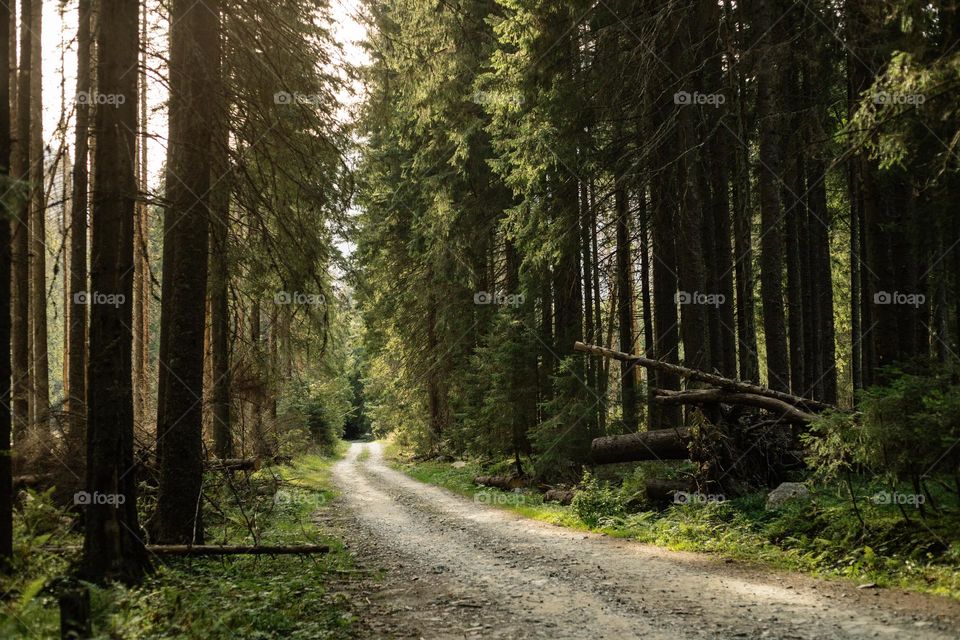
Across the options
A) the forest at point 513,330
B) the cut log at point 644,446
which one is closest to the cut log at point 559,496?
the forest at point 513,330

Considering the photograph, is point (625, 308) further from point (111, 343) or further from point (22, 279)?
point (22, 279)

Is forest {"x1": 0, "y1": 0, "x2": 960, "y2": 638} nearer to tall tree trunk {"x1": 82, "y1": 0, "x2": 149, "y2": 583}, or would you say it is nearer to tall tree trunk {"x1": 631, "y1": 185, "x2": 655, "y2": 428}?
tall tree trunk {"x1": 82, "y1": 0, "x2": 149, "y2": 583}

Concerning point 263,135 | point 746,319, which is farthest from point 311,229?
point 746,319

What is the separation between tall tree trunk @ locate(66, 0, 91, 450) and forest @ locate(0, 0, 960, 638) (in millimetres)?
103

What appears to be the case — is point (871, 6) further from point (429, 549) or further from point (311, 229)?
point (429, 549)

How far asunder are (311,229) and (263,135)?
2162mm

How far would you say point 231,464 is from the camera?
10.4 meters

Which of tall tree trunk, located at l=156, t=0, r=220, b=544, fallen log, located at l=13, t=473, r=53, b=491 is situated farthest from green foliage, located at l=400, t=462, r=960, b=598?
fallen log, located at l=13, t=473, r=53, b=491

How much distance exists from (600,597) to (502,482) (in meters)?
11.3

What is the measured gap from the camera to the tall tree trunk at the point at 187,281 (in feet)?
27.1

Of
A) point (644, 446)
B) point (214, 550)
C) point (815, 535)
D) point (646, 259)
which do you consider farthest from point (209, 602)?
point (646, 259)

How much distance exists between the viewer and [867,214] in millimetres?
10539

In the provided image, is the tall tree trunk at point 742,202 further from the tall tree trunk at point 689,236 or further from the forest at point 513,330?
the tall tree trunk at point 689,236

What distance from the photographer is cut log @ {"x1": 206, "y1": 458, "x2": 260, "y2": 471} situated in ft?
31.8
